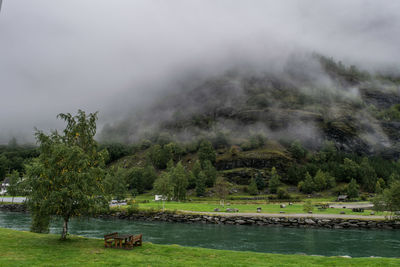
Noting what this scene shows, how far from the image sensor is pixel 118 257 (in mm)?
18797

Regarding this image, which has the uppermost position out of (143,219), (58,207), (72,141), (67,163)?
(72,141)

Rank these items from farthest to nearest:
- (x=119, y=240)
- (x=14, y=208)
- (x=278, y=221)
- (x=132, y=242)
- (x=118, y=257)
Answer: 1. (x=14, y=208)
2. (x=278, y=221)
3. (x=119, y=240)
4. (x=132, y=242)
5. (x=118, y=257)

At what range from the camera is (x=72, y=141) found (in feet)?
83.6

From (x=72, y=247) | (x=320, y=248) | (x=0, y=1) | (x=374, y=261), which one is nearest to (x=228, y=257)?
(x=374, y=261)

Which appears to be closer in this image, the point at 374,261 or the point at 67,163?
the point at 374,261

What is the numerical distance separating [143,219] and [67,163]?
56.2m

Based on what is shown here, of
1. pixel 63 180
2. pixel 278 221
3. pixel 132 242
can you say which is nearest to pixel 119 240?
pixel 132 242

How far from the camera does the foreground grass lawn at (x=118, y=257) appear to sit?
17.2 metres

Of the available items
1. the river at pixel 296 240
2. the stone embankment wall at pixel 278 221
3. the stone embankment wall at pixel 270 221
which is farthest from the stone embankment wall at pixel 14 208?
the river at pixel 296 240

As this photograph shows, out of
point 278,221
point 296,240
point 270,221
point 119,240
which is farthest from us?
point 270,221

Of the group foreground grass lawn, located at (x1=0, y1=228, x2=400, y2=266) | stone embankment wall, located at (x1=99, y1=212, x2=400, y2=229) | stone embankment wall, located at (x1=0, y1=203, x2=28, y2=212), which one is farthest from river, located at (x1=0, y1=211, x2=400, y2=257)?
stone embankment wall, located at (x1=0, y1=203, x2=28, y2=212)

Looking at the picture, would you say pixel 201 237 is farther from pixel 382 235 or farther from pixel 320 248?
pixel 382 235

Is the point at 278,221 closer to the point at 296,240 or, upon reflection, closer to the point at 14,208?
the point at 296,240

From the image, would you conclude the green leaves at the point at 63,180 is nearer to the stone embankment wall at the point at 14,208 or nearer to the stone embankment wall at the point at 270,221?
the stone embankment wall at the point at 270,221
